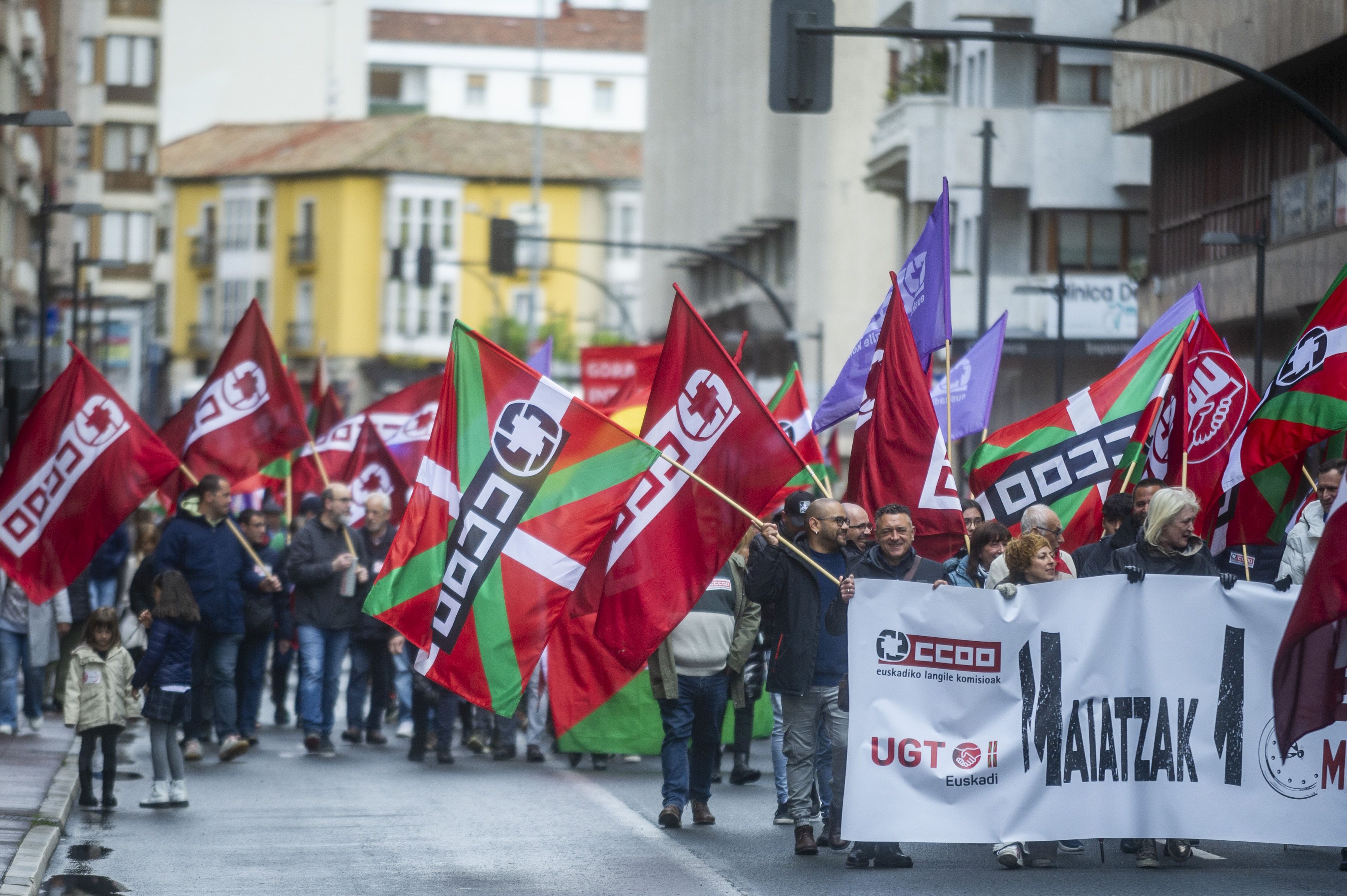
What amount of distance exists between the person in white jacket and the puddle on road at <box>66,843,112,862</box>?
635cm

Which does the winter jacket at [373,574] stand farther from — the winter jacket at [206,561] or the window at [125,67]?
the window at [125,67]

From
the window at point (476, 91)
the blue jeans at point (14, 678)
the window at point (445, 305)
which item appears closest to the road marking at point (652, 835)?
the blue jeans at point (14, 678)

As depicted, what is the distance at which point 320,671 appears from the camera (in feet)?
52.9

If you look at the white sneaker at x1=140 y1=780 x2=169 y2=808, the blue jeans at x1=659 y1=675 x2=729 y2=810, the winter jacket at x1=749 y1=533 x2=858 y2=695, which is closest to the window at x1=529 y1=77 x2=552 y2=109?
the white sneaker at x1=140 y1=780 x2=169 y2=808

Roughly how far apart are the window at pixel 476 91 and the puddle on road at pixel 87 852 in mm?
86286

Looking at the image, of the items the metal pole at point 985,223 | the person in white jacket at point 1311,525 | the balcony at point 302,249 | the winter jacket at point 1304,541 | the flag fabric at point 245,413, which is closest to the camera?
the person in white jacket at point 1311,525

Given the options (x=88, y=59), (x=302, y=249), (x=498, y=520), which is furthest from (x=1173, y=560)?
(x=302, y=249)

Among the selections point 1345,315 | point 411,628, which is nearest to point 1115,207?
point 1345,315

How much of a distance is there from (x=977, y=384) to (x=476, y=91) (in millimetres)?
82726

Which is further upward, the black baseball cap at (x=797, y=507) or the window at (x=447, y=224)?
the window at (x=447, y=224)

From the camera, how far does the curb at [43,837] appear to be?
9562mm

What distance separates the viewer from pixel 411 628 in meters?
11.0

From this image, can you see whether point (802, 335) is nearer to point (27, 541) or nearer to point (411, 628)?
point (27, 541)

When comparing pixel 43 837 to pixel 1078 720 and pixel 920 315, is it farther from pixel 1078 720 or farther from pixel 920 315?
pixel 920 315
